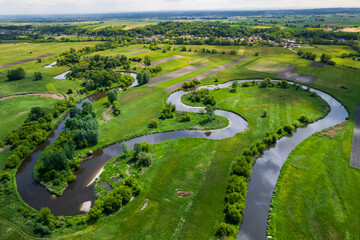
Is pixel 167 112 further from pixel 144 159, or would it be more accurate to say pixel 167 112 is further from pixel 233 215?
pixel 233 215

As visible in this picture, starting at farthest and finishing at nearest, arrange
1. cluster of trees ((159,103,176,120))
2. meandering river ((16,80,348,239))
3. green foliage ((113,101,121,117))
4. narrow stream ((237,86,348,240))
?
green foliage ((113,101,121,117))
cluster of trees ((159,103,176,120))
meandering river ((16,80,348,239))
narrow stream ((237,86,348,240))

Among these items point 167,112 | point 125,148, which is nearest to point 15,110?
point 125,148

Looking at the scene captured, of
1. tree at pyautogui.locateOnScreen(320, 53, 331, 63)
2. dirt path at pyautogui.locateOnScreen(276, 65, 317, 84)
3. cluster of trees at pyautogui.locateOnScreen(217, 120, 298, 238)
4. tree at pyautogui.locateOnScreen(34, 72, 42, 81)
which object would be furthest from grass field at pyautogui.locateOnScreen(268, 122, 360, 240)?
tree at pyautogui.locateOnScreen(34, 72, 42, 81)

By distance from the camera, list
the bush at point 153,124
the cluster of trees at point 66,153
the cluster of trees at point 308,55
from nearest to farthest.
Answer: the cluster of trees at point 66,153 < the bush at point 153,124 < the cluster of trees at point 308,55

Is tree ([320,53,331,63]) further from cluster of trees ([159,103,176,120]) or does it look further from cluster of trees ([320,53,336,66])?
cluster of trees ([159,103,176,120])

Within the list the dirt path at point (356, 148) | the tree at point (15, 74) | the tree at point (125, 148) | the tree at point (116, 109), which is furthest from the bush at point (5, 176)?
the tree at point (15, 74)

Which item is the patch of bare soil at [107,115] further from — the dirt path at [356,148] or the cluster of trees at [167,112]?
the dirt path at [356,148]

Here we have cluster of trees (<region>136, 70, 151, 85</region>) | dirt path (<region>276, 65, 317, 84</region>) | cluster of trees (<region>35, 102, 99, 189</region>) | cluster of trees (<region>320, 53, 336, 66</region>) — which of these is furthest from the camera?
cluster of trees (<region>320, 53, 336, 66</region>)
